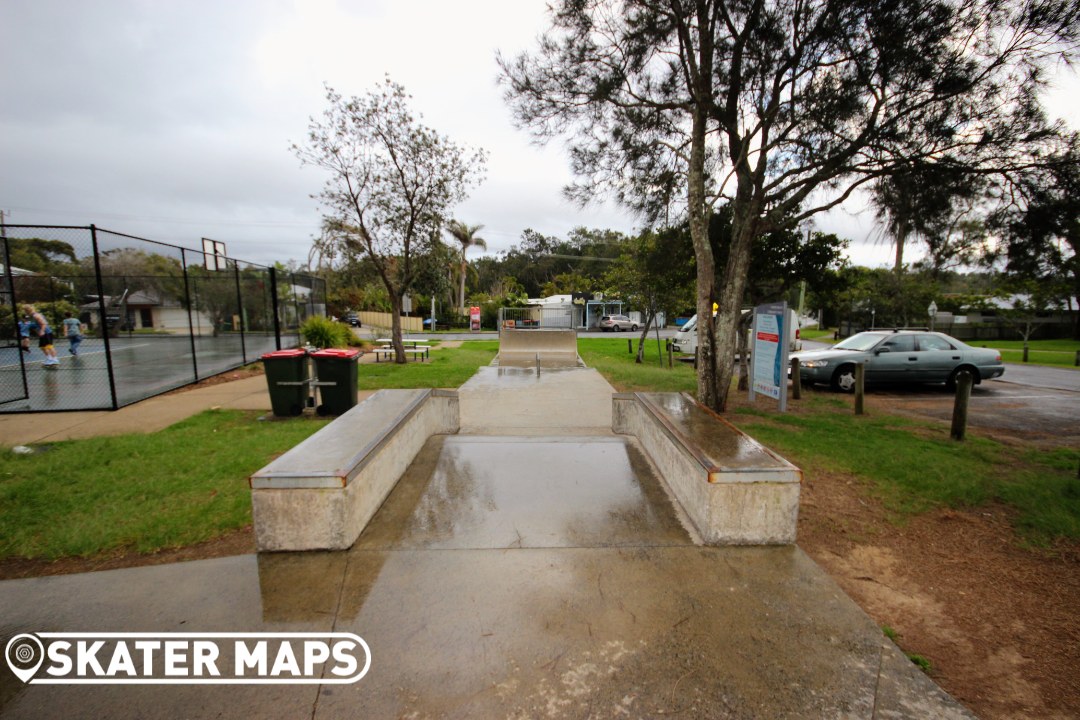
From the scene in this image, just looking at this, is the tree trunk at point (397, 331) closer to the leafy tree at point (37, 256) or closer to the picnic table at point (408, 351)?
the picnic table at point (408, 351)

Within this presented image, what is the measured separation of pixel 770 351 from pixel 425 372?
786 centimetres

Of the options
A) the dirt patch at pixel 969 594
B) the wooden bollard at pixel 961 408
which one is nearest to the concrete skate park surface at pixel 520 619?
the dirt patch at pixel 969 594

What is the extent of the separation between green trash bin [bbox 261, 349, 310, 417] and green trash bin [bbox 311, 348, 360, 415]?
21 cm

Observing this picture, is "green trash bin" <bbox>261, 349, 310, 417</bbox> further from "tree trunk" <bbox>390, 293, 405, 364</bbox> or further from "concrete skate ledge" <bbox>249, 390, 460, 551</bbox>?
"tree trunk" <bbox>390, 293, 405, 364</bbox>

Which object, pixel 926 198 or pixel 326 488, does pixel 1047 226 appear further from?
pixel 326 488

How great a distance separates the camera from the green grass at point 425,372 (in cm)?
1047

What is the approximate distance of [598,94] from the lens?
795 centimetres

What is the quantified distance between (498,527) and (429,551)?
54 cm

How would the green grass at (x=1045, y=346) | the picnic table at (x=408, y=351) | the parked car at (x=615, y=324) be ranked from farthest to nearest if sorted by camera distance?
the parked car at (x=615, y=324) → the green grass at (x=1045, y=346) → the picnic table at (x=408, y=351)

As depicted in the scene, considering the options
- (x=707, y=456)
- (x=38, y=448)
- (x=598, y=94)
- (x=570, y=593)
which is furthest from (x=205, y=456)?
(x=598, y=94)

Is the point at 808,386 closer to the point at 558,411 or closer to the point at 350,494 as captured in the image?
the point at 558,411

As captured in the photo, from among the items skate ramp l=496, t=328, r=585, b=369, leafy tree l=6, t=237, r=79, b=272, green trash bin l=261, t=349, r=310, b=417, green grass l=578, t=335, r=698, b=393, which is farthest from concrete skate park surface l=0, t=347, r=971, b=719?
leafy tree l=6, t=237, r=79, b=272

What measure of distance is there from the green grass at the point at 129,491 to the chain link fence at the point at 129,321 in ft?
9.27

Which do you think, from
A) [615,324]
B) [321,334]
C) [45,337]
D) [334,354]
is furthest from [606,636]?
[615,324]
